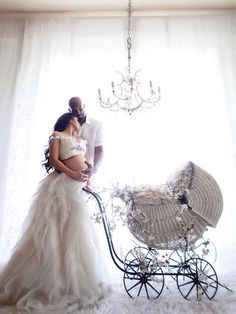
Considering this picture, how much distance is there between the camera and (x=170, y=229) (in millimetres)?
1439

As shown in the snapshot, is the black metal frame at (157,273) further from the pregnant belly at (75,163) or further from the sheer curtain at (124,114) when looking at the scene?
the sheer curtain at (124,114)

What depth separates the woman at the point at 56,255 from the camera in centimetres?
136

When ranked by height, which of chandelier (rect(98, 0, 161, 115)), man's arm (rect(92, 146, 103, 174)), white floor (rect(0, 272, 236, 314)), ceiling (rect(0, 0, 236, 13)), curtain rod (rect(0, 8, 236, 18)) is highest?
ceiling (rect(0, 0, 236, 13))

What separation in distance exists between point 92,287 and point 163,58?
2.01 metres

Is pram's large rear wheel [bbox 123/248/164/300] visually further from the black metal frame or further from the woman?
the woman


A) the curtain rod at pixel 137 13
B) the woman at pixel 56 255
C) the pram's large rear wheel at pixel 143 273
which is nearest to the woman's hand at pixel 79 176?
the woman at pixel 56 255

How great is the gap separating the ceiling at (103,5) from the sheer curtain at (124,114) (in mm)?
93

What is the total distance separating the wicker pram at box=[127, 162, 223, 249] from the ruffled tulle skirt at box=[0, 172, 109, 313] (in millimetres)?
290

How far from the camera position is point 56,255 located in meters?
1.40

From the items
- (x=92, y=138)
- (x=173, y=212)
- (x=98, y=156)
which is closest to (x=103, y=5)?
(x=92, y=138)

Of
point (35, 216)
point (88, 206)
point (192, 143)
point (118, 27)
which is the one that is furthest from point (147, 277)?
point (118, 27)

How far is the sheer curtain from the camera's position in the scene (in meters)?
2.20

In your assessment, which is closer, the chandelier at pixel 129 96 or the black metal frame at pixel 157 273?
the black metal frame at pixel 157 273

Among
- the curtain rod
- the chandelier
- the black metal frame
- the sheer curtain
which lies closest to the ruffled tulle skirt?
the black metal frame
